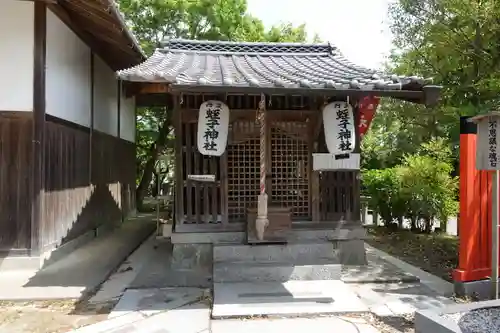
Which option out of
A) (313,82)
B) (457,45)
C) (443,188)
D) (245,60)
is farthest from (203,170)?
(443,188)

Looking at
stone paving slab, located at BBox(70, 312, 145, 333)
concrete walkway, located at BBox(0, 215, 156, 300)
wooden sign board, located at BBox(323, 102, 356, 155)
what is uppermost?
wooden sign board, located at BBox(323, 102, 356, 155)

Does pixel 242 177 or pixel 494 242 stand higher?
pixel 242 177

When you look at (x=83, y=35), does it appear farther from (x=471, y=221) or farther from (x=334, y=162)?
(x=471, y=221)

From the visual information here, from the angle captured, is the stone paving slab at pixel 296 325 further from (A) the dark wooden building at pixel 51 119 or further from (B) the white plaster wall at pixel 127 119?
(B) the white plaster wall at pixel 127 119

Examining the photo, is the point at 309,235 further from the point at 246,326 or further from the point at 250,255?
the point at 246,326

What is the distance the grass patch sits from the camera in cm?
920

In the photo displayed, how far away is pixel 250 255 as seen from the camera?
788 cm

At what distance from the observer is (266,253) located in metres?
7.91

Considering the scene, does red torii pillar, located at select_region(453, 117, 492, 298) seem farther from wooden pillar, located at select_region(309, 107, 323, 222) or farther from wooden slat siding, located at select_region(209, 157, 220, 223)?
wooden slat siding, located at select_region(209, 157, 220, 223)

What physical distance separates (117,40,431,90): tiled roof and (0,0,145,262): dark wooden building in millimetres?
1539

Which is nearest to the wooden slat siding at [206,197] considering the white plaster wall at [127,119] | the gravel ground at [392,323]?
the gravel ground at [392,323]

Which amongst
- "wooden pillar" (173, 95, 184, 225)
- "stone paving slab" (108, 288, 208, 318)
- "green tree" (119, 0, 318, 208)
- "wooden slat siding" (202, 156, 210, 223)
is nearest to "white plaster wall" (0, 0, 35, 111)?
"wooden pillar" (173, 95, 184, 225)

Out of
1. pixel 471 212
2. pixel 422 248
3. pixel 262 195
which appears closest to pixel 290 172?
pixel 262 195

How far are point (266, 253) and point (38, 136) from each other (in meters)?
4.84
